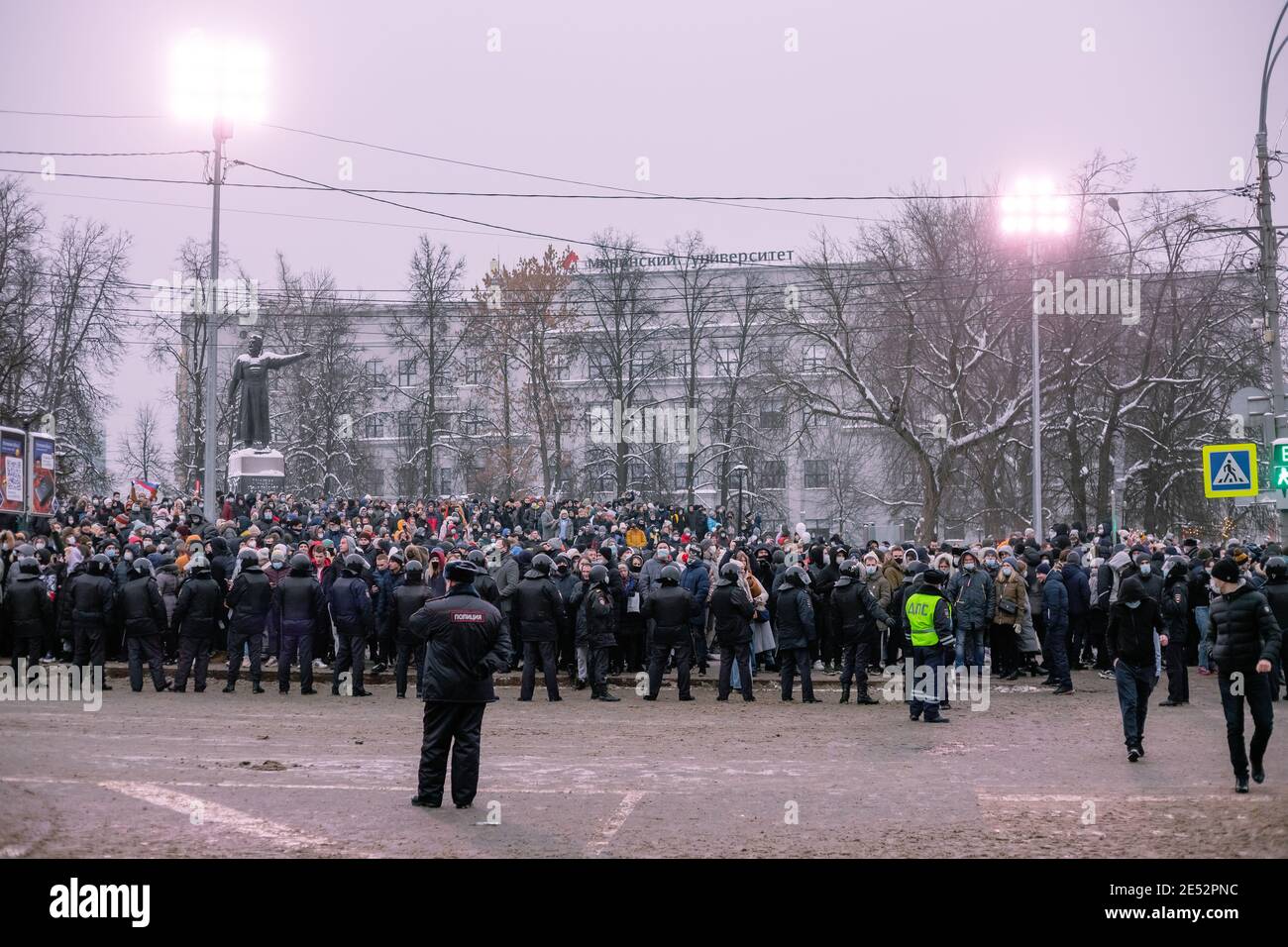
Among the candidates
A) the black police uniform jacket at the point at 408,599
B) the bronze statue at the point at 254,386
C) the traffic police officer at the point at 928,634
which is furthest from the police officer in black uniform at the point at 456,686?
the bronze statue at the point at 254,386

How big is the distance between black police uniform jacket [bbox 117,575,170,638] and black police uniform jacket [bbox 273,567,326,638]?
5.47ft

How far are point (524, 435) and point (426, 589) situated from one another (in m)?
44.2

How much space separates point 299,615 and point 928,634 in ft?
27.9

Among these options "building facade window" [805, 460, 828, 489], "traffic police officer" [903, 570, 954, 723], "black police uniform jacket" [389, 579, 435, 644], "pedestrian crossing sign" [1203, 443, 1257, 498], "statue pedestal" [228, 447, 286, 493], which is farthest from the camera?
"building facade window" [805, 460, 828, 489]

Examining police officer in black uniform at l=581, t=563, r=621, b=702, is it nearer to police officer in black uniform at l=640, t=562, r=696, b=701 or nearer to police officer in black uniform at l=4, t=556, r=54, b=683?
police officer in black uniform at l=640, t=562, r=696, b=701

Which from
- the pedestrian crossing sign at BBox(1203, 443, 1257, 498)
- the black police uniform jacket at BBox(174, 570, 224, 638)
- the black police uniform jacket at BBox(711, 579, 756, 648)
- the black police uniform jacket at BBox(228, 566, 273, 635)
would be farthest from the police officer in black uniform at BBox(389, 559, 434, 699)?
the pedestrian crossing sign at BBox(1203, 443, 1257, 498)

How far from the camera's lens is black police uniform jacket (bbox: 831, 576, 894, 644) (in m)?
18.9

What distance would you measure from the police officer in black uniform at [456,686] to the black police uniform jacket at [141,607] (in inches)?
370

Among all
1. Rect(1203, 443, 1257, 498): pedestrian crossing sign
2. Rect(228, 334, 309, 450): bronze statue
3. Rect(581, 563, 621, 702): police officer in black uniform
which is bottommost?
Rect(581, 563, 621, 702): police officer in black uniform

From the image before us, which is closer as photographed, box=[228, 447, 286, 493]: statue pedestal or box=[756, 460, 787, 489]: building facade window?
box=[228, 447, 286, 493]: statue pedestal

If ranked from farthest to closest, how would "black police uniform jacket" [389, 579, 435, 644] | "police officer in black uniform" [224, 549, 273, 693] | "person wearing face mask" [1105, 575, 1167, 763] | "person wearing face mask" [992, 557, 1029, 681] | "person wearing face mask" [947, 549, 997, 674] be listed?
"person wearing face mask" [992, 557, 1029, 681] < "person wearing face mask" [947, 549, 997, 674] < "police officer in black uniform" [224, 549, 273, 693] < "black police uniform jacket" [389, 579, 435, 644] < "person wearing face mask" [1105, 575, 1167, 763]

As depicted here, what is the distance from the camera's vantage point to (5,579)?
22250 millimetres

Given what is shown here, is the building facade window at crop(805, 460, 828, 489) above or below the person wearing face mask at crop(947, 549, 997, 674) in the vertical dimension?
above
